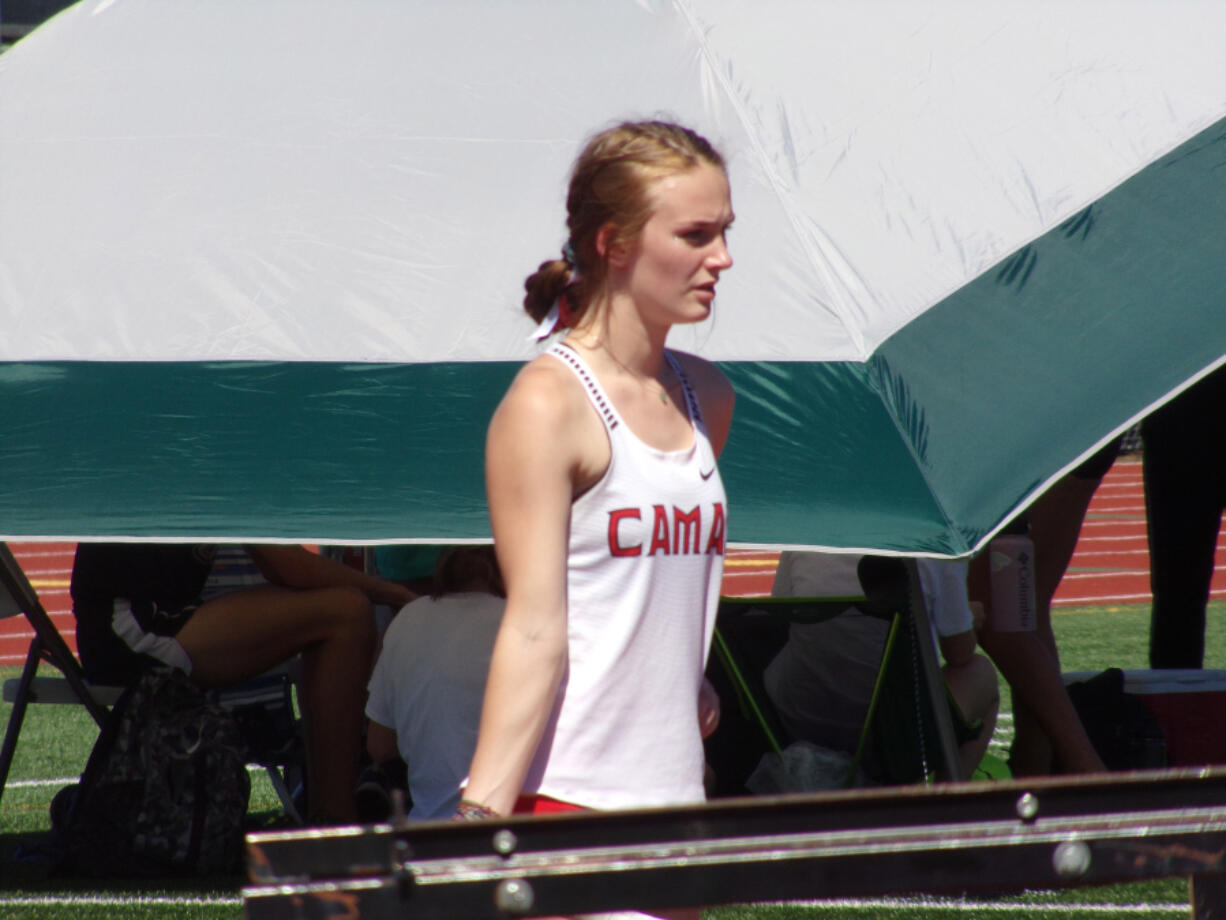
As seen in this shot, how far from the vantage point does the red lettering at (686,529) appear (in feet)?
6.37

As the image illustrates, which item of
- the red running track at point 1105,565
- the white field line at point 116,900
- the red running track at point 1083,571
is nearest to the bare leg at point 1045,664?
the white field line at point 116,900

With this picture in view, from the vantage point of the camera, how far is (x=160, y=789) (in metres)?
4.59

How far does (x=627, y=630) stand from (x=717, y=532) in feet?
0.59

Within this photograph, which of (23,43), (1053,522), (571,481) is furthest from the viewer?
(1053,522)

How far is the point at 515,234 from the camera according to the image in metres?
4.25

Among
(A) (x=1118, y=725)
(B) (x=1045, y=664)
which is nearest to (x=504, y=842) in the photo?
(B) (x=1045, y=664)

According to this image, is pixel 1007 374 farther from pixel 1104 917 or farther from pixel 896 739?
pixel 1104 917

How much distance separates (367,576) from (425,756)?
1.09m

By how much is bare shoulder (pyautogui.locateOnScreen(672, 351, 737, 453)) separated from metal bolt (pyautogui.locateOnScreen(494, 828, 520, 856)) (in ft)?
2.63

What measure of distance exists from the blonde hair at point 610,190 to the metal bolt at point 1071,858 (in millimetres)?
828

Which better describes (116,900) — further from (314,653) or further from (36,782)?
(36,782)

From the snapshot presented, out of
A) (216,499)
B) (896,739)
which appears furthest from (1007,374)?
(216,499)

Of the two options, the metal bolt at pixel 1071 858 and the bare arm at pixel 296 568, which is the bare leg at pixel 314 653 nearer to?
the bare arm at pixel 296 568

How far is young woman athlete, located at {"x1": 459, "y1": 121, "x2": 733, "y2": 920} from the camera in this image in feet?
6.01
